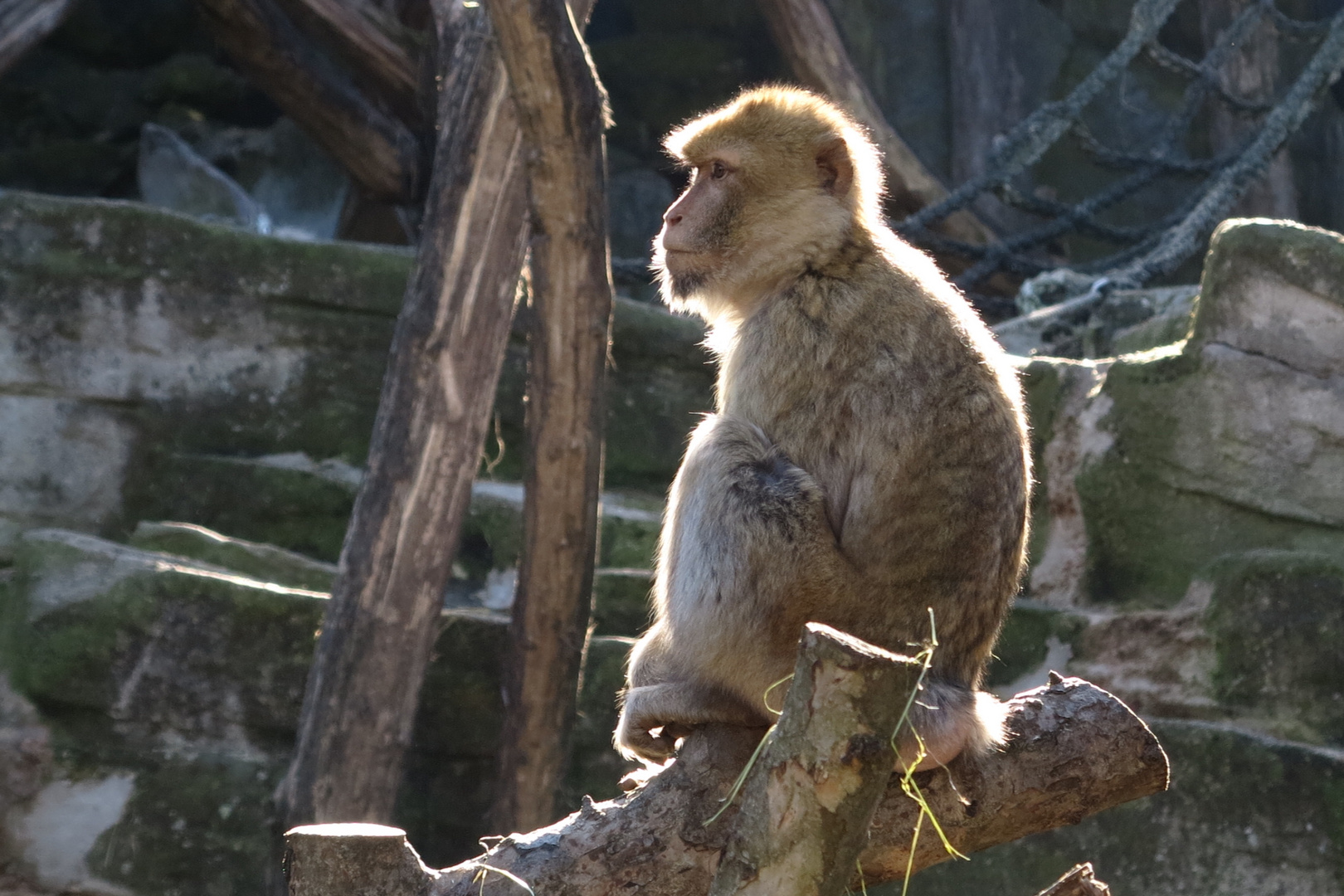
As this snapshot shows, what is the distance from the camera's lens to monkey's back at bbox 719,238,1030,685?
2.62 m

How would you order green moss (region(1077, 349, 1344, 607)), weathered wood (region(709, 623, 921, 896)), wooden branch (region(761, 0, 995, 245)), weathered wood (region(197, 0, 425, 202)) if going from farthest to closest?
1. wooden branch (region(761, 0, 995, 245))
2. weathered wood (region(197, 0, 425, 202))
3. green moss (region(1077, 349, 1344, 607))
4. weathered wood (region(709, 623, 921, 896))

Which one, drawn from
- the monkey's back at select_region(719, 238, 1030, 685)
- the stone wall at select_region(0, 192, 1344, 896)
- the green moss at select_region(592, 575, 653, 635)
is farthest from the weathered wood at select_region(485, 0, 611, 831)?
the monkey's back at select_region(719, 238, 1030, 685)

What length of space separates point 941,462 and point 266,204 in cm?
817

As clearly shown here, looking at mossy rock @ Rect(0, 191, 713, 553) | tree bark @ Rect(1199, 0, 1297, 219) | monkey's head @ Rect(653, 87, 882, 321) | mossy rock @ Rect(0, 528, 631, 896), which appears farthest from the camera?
tree bark @ Rect(1199, 0, 1297, 219)

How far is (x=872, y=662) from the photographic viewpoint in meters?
1.88

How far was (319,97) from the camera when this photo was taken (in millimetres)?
7145

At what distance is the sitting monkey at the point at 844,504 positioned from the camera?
2613 millimetres

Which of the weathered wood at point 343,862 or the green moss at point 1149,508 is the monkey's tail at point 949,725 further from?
the green moss at point 1149,508

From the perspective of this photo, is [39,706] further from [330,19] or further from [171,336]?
[330,19]

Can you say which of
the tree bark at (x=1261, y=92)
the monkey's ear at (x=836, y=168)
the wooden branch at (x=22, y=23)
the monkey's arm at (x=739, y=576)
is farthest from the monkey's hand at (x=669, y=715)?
the tree bark at (x=1261, y=92)

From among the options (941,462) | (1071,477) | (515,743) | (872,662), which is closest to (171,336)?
(515,743)

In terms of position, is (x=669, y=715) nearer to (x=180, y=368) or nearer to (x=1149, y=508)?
(x=1149, y=508)

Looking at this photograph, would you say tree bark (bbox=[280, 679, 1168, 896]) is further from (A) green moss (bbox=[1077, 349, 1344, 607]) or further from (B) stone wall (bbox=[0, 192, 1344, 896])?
(A) green moss (bbox=[1077, 349, 1344, 607])

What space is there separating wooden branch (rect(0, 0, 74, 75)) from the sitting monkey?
518 cm
